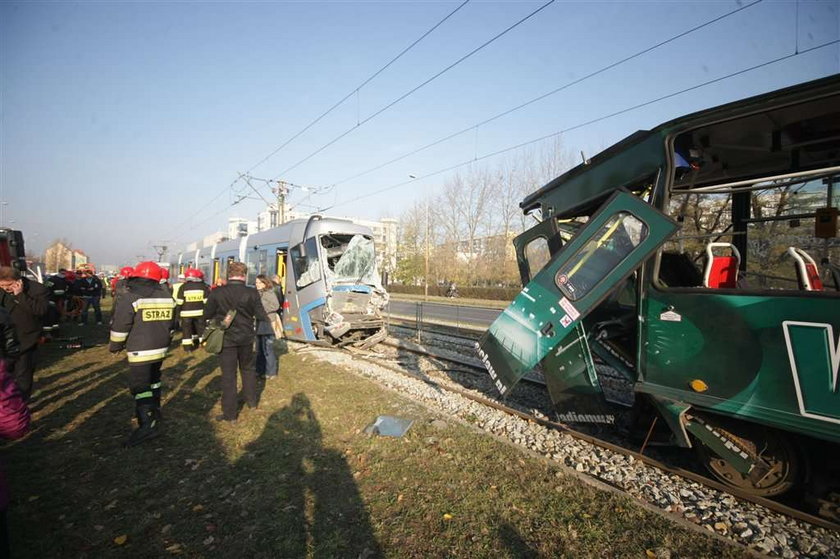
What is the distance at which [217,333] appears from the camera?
5332 mm

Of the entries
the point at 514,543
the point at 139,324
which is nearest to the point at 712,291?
the point at 514,543

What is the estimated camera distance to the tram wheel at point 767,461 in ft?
11.0

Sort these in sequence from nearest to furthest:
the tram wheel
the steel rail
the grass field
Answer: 1. the grass field
2. the steel rail
3. the tram wheel

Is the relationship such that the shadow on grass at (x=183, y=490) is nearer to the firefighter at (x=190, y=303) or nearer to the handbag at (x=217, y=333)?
the handbag at (x=217, y=333)

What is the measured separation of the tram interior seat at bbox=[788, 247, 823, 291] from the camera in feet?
12.5

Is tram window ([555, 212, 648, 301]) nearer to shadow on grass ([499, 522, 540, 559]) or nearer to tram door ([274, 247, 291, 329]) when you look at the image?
shadow on grass ([499, 522, 540, 559])

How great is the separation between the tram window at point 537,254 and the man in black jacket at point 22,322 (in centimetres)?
677

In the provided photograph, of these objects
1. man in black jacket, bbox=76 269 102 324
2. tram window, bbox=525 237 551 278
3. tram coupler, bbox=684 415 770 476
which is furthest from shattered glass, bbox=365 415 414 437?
man in black jacket, bbox=76 269 102 324

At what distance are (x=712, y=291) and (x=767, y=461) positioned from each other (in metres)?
1.64

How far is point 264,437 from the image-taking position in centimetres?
493

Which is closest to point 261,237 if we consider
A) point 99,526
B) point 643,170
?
point 99,526

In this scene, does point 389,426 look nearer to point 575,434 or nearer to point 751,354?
point 575,434

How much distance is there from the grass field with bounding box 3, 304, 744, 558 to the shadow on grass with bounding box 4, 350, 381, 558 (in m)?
0.02

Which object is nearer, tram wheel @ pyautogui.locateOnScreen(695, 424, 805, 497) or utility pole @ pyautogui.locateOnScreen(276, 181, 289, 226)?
tram wheel @ pyautogui.locateOnScreen(695, 424, 805, 497)
